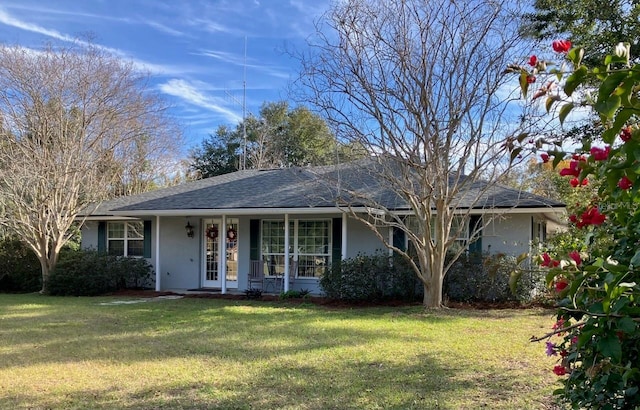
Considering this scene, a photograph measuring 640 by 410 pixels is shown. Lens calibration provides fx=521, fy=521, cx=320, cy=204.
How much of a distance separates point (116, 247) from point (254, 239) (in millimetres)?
5611

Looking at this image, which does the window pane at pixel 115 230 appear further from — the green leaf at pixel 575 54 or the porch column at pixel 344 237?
the green leaf at pixel 575 54

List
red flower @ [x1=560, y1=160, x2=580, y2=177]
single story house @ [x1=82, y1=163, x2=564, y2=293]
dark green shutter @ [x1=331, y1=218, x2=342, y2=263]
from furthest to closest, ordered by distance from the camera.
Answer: dark green shutter @ [x1=331, y1=218, x2=342, y2=263], single story house @ [x1=82, y1=163, x2=564, y2=293], red flower @ [x1=560, y1=160, x2=580, y2=177]

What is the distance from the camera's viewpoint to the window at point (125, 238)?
693 inches

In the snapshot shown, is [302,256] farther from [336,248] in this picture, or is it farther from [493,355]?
[493,355]

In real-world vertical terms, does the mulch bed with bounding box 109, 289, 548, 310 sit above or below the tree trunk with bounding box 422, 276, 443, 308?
below

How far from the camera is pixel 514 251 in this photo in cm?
1325

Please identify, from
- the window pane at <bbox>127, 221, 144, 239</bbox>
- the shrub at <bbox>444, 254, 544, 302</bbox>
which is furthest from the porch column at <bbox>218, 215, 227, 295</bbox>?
the shrub at <bbox>444, 254, 544, 302</bbox>

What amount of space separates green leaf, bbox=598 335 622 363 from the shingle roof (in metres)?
9.98

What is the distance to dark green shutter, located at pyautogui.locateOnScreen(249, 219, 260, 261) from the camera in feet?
50.8

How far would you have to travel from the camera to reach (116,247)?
706 inches

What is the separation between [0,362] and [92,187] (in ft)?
36.0

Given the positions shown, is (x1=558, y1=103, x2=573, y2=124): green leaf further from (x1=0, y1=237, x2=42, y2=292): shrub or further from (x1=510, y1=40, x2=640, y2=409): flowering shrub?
(x1=0, y1=237, x2=42, y2=292): shrub

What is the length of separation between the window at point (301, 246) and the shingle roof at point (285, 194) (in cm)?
97

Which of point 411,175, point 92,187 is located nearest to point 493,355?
point 411,175
